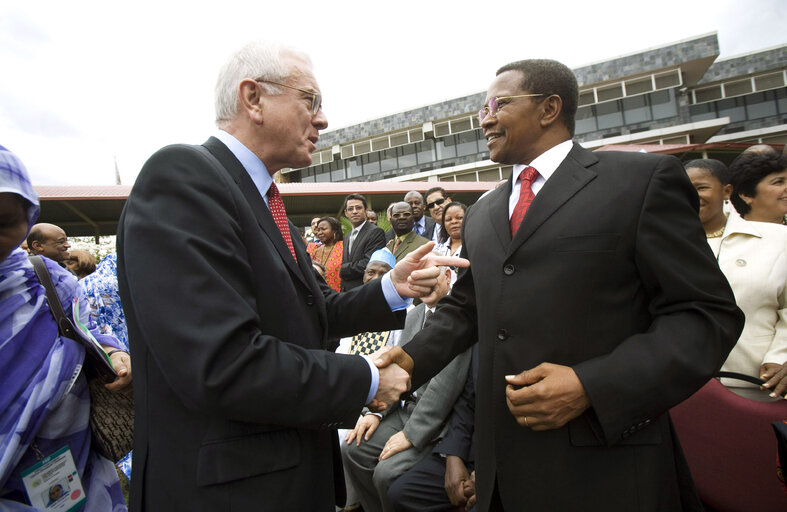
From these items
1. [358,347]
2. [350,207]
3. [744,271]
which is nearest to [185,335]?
[744,271]

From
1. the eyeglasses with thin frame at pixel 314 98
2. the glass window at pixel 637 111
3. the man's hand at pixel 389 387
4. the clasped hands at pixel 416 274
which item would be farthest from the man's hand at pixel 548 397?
the glass window at pixel 637 111

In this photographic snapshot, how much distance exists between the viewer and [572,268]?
1.48 meters

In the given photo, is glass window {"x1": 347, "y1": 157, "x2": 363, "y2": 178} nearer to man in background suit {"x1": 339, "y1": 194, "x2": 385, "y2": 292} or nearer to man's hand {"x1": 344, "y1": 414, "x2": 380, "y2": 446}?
man in background suit {"x1": 339, "y1": 194, "x2": 385, "y2": 292}

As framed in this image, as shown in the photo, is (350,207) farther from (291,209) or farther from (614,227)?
(291,209)

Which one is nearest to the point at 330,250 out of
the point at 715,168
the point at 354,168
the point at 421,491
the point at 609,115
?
the point at 421,491

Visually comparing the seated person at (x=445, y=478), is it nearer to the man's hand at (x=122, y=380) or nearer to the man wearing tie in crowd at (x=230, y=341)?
the man wearing tie in crowd at (x=230, y=341)

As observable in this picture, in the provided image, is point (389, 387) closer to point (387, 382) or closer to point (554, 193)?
point (387, 382)

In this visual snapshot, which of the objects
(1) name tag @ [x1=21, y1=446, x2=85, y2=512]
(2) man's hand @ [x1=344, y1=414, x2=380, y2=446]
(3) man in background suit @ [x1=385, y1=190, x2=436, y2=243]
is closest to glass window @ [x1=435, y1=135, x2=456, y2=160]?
(3) man in background suit @ [x1=385, y1=190, x2=436, y2=243]

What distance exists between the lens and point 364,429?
336cm

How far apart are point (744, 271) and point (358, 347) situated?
2.95m

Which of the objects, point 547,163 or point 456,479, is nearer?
point 547,163

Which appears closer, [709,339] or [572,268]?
[709,339]

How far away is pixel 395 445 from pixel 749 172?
10.2ft

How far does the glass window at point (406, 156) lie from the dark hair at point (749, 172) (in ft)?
104
